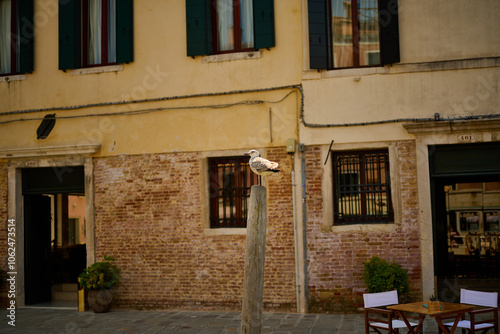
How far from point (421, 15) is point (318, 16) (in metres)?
1.76

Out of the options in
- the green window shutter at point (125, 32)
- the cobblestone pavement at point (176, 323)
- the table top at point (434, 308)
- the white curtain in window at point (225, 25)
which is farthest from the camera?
the green window shutter at point (125, 32)

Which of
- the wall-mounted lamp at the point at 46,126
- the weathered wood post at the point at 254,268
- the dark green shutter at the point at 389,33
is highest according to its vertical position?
the dark green shutter at the point at 389,33

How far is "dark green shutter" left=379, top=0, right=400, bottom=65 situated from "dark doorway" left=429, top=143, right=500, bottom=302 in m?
1.72

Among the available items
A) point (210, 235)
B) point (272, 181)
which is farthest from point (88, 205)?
point (272, 181)

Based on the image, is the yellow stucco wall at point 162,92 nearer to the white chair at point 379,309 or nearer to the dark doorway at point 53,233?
the dark doorway at point 53,233

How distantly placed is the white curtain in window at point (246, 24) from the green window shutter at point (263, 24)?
31 centimetres

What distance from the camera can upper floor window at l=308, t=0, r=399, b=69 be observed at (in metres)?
10.2

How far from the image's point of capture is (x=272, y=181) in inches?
409

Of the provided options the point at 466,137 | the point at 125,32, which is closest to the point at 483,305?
the point at 466,137

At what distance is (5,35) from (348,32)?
23.8 feet

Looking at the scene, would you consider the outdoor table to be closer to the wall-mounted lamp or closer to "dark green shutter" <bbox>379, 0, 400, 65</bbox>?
"dark green shutter" <bbox>379, 0, 400, 65</bbox>

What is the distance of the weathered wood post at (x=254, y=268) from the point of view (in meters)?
6.53

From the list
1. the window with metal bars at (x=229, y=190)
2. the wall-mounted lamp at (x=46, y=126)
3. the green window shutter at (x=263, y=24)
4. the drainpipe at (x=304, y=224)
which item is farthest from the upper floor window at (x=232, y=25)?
the wall-mounted lamp at (x=46, y=126)

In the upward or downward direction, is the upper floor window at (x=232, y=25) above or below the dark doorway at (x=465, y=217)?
above
